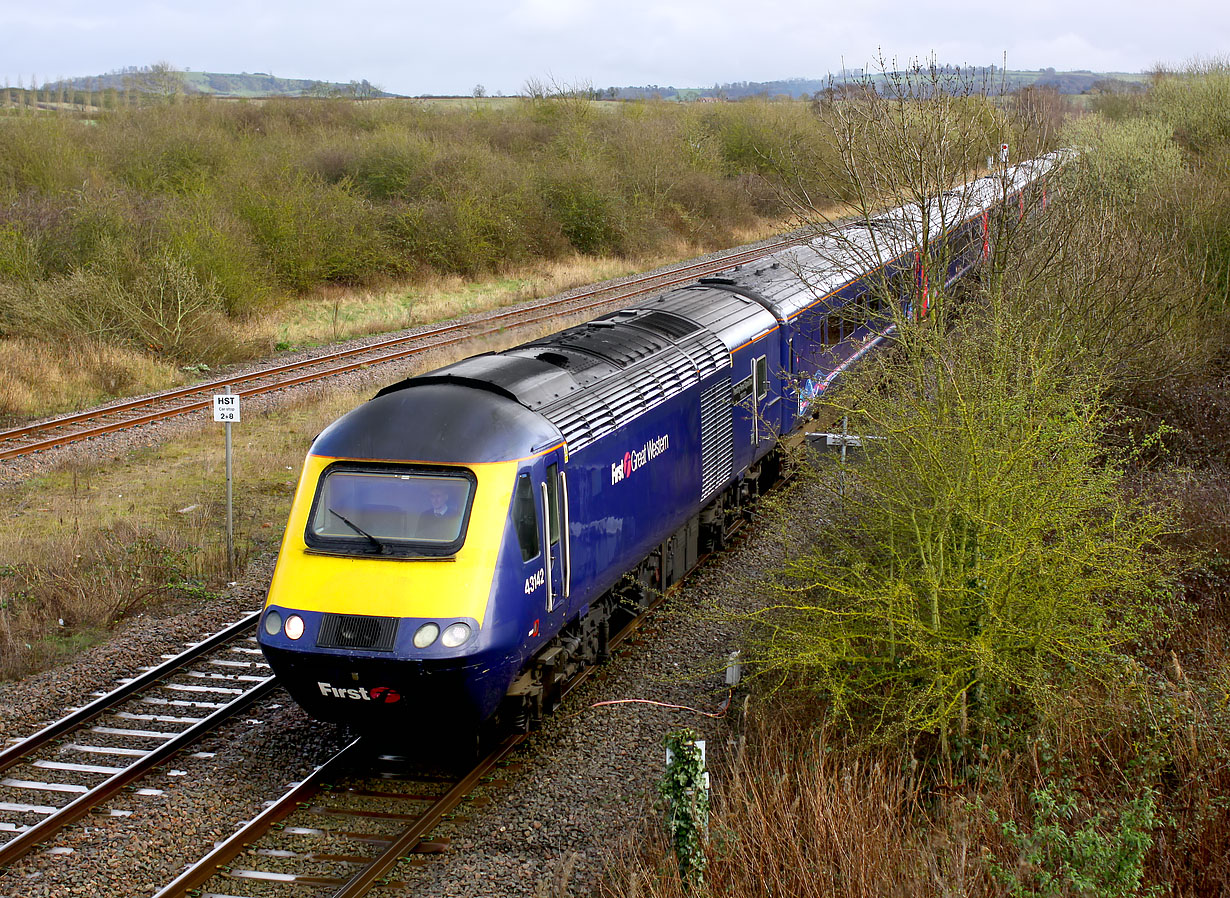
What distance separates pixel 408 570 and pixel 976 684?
4.21 m

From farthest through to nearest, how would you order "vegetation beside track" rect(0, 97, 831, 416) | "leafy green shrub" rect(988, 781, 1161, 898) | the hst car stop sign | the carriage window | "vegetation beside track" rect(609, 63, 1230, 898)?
"vegetation beside track" rect(0, 97, 831, 416)
the carriage window
the hst car stop sign
"vegetation beside track" rect(609, 63, 1230, 898)
"leafy green shrub" rect(988, 781, 1161, 898)

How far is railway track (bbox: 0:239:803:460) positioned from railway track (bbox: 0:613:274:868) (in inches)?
353

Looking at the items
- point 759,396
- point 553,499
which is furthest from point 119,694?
point 759,396

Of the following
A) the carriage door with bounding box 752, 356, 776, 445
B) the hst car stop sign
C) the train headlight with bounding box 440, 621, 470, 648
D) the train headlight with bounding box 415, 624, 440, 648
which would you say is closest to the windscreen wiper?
the train headlight with bounding box 415, 624, 440, 648

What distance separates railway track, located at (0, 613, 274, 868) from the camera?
7621 millimetres

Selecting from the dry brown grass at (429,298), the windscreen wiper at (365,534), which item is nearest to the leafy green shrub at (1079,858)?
the windscreen wiper at (365,534)

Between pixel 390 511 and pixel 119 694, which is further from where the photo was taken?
pixel 119 694

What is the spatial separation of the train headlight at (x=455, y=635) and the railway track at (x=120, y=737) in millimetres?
2741

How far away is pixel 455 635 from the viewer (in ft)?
24.4

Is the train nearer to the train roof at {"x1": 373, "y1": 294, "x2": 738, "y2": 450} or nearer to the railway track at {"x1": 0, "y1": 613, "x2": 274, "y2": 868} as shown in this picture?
the train roof at {"x1": 373, "y1": 294, "x2": 738, "y2": 450}

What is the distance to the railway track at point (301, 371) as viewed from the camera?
719 inches

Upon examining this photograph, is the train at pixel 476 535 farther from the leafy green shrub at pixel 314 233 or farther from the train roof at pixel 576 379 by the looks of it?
the leafy green shrub at pixel 314 233

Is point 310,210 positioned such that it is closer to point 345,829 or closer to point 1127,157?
point 1127,157

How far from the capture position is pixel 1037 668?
7.42 metres
